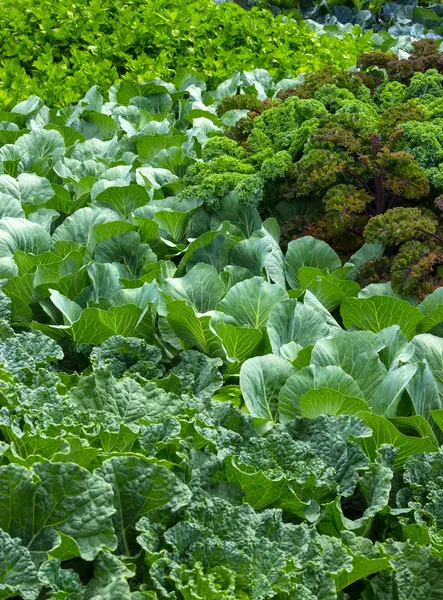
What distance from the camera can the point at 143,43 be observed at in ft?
20.5

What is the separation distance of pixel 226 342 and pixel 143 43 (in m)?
4.39

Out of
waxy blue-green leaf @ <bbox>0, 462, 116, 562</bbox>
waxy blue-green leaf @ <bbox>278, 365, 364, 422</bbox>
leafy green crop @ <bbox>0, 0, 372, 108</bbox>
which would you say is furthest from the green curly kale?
leafy green crop @ <bbox>0, 0, 372, 108</bbox>

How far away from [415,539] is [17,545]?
943 millimetres

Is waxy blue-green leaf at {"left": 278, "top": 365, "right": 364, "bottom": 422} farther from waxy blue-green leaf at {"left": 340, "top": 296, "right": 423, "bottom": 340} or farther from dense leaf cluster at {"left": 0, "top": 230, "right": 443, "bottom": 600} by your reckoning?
waxy blue-green leaf at {"left": 340, "top": 296, "right": 423, "bottom": 340}

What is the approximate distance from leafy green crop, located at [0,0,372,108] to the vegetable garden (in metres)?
0.76

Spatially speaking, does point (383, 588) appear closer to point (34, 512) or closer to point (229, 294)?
point (34, 512)

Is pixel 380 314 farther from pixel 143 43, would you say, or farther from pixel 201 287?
pixel 143 43

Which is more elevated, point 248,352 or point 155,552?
point 155,552

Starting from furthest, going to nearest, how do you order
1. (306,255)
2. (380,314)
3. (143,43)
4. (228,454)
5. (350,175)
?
(143,43) → (350,175) → (306,255) → (380,314) → (228,454)

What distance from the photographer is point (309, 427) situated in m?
2.08

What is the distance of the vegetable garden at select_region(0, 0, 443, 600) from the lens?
1622 mm

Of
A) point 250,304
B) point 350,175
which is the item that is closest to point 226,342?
point 250,304

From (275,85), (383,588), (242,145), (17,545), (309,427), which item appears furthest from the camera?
(275,85)

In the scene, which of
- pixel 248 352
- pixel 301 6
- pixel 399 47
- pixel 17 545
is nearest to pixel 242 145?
pixel 248 352
